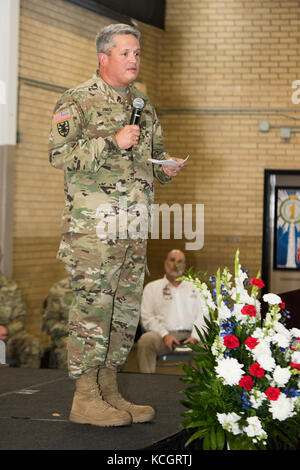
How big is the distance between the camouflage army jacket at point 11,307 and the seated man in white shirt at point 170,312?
3.27 ft

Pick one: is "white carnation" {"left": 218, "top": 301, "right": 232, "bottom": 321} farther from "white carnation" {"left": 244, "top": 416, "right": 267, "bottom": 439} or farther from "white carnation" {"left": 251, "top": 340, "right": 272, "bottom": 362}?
"white carnation" {"left": 244, "top": 416, "right": 267, "bottom": 439}

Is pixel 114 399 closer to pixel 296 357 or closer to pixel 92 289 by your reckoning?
pixel 92 289

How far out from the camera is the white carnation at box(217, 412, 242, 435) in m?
2.52

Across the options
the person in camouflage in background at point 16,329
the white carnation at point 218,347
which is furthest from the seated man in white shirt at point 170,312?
the white carnation at point 218,347

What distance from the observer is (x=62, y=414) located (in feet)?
9.89

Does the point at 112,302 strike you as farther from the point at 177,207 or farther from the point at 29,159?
the point at 177,207

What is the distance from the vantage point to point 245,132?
749 centimetres

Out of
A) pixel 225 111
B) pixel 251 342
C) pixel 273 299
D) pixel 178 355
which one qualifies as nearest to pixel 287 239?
pixel 225 111

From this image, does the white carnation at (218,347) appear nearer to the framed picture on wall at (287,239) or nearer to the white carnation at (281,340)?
the white carnation at (281,340)

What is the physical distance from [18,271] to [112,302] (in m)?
3.67

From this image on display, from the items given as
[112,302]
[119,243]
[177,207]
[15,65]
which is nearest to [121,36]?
[119,243]

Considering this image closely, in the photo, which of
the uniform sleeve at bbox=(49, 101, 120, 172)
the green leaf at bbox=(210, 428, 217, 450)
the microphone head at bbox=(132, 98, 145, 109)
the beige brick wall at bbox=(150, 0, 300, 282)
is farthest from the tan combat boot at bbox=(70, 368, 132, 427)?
the beige brick wall at bbox=(150, 0, 300, 282)

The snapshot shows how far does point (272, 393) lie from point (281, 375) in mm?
72

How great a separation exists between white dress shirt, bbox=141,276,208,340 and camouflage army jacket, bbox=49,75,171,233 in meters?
3.19
